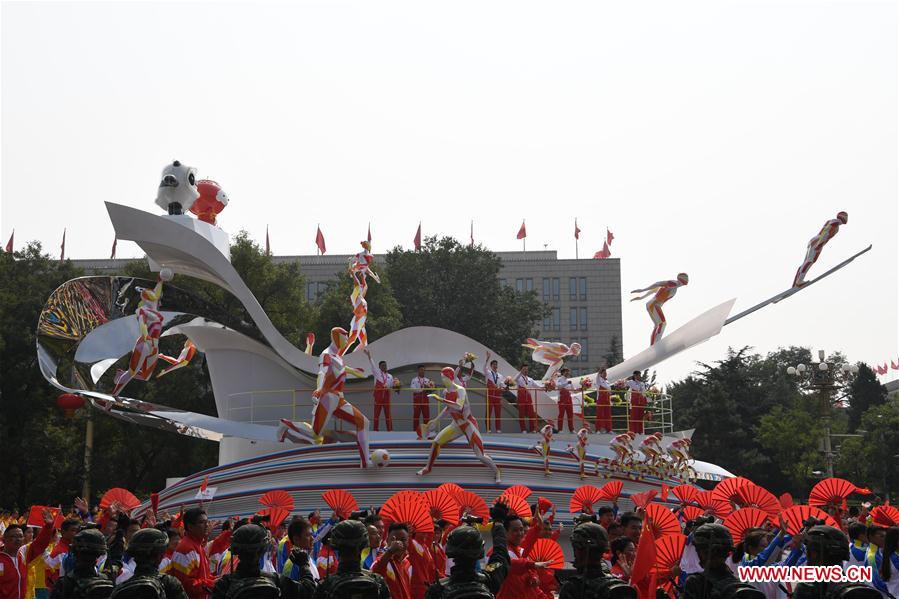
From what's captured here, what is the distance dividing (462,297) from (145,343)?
27.6m

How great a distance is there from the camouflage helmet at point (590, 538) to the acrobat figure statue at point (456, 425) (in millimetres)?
12180

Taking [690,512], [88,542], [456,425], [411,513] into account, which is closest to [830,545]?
[411,513]

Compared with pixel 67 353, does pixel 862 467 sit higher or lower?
lower

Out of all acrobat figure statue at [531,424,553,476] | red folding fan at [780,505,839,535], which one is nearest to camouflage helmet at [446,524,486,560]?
red folding fan at [780,505,839,535]

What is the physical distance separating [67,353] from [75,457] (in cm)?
1364

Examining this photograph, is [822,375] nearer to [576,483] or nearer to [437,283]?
[576,483]

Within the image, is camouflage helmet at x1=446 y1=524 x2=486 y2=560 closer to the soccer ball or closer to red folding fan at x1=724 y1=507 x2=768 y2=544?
red folding fan at x1=724 y1=507 x2=768 y2=544

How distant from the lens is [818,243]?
74.8 ft

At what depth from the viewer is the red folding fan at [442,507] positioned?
8852 millimetres

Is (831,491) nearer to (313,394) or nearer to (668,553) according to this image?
(668,553)

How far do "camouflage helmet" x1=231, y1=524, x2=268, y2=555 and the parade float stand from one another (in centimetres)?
1195

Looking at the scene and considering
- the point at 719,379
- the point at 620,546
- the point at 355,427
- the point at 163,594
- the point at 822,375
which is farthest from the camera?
the point at 719,379

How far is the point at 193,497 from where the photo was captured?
20.6m

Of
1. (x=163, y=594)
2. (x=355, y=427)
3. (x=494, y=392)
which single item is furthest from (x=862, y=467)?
(x=163, y=594)
